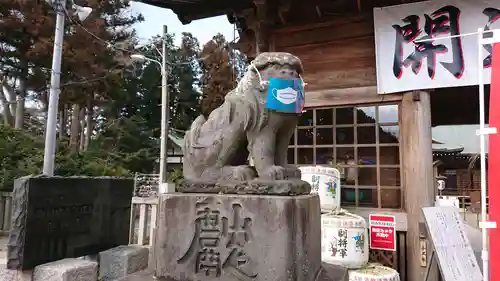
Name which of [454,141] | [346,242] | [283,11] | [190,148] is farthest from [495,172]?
[454,141]

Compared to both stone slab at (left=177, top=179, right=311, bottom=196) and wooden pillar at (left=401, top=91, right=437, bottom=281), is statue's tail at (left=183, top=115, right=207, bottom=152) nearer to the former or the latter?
stone slab at (left=177, top=179, right=311, bottom=196)

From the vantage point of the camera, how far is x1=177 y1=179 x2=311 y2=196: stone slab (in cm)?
212

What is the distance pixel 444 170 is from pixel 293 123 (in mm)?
20558

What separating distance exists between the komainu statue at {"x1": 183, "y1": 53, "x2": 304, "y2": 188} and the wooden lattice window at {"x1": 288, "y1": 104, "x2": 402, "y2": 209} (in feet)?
10.8

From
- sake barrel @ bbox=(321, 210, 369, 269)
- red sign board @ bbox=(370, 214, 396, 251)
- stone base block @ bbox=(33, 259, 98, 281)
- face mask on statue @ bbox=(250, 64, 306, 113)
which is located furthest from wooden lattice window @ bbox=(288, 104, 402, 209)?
stone base block @ bbox=(33, 259, 98, 281)

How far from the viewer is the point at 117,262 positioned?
3.55m

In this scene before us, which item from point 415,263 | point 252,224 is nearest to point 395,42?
point 415,263

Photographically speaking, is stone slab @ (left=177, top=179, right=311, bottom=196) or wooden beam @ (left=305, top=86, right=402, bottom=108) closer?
stone slab @ (left=177, top=179, right=311, bottom=196)

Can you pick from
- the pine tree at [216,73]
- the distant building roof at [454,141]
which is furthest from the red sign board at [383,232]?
the distant building roof at [454,141]

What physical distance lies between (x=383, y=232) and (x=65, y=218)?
3.68m

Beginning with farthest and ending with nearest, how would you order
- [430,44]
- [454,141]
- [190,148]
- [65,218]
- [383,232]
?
[454,141] → [430,44] → [383,232] → [65,218] → [190,148]

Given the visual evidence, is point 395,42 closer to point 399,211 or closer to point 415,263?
point 399,211

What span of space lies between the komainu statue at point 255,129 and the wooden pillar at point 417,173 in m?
2.82

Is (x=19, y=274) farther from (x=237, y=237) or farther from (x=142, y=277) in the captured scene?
(x=237, y=237)
